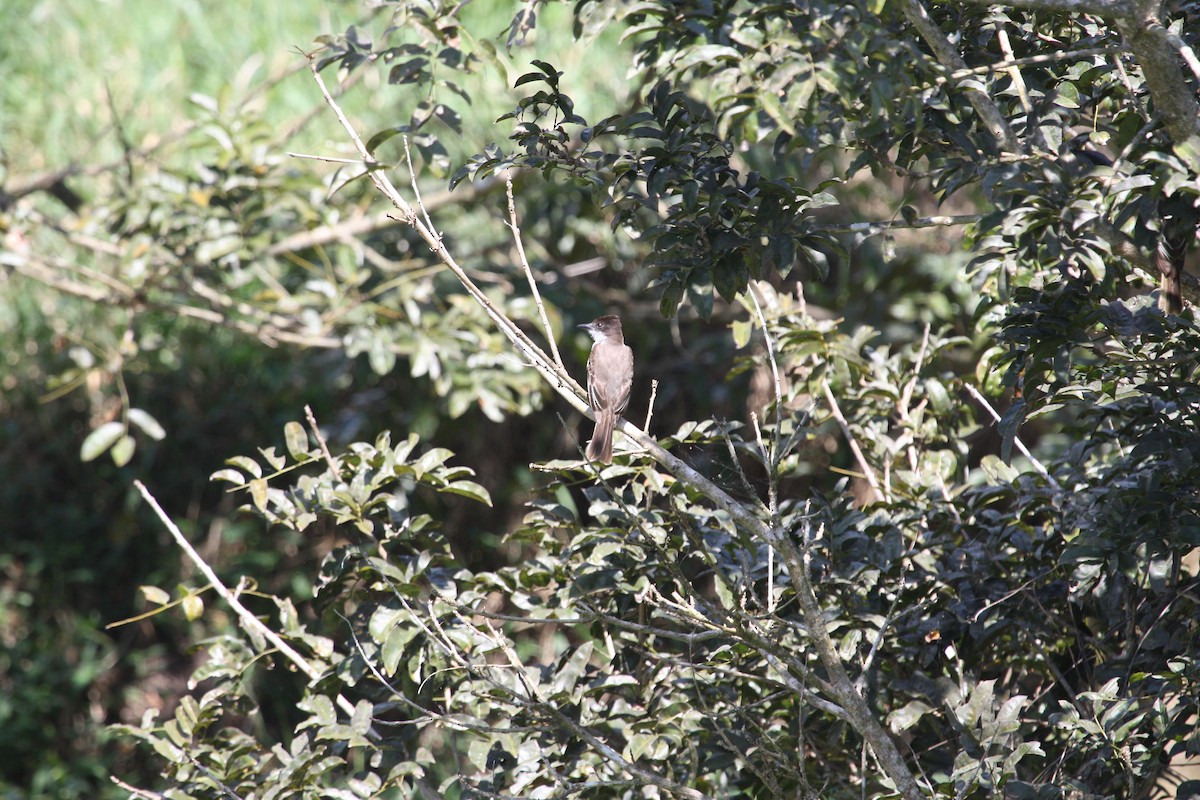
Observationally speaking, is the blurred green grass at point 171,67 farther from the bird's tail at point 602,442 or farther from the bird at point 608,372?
the bird's tail at point 602,442

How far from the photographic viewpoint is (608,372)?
3.88 m

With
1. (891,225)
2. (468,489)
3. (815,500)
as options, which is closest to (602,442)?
(468,489)

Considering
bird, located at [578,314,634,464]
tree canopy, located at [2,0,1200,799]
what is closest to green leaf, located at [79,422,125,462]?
tree canopy, located at [2,0,1200,799]

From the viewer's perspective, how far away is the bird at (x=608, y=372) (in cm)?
347

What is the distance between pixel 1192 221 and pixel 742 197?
32.4 inches

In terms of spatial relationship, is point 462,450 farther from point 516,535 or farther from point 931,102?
point 931,102

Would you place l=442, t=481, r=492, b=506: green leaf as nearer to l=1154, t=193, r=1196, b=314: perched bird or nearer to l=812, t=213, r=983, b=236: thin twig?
l=812, t=213, r=983, b=236: thin twig

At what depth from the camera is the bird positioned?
347cm

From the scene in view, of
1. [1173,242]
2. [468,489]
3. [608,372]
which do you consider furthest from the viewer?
[608,372]

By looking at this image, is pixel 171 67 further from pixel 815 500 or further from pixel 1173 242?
pixel 1173 242

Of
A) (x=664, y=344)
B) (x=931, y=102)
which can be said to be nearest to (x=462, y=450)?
(x=664, y=344)

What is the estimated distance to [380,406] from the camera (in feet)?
18.8

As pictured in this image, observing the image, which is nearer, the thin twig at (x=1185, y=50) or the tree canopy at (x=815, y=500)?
the thin twig at (x=1185, y=50)

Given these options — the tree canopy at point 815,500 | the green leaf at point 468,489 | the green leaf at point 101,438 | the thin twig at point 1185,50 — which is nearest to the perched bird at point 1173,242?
the tree canopy at point 815,500
